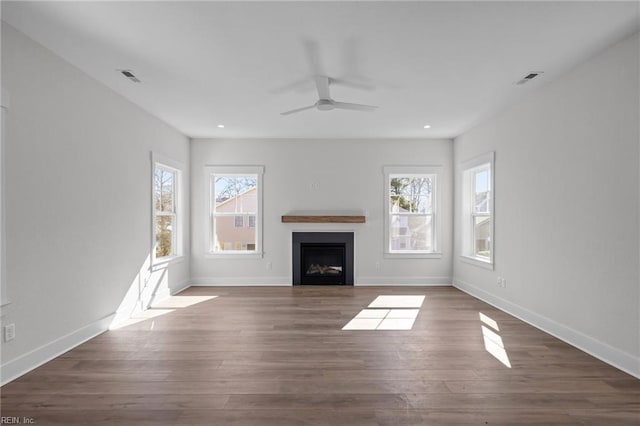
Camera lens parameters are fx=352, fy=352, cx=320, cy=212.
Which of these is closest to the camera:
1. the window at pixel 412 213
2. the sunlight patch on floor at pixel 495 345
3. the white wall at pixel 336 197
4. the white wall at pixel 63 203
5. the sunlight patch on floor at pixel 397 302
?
the white wall at pixel 63 203

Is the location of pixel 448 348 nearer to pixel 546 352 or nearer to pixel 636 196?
pixel 546 352

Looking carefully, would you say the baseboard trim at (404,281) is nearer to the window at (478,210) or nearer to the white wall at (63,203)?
the window at (478,210)

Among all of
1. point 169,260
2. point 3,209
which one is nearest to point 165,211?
point 169,260

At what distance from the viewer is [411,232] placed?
20.3ft

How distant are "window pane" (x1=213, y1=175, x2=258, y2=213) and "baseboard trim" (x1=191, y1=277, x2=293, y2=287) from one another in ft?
3.84

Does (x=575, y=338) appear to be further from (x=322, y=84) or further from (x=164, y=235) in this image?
(x=164, y=235)

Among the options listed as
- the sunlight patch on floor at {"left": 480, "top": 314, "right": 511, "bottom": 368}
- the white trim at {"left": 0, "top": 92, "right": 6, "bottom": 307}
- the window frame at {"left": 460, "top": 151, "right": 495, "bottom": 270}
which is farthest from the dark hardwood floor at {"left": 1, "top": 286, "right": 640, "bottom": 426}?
the window frame at {"left": 460, "top": 151, "right": 495, "bottom": 270}

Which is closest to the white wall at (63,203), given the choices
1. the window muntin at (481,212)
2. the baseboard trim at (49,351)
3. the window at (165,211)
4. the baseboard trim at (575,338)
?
the baseboard trim at (49,351)

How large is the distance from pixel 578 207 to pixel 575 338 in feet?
3.89

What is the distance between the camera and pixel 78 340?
322 cm

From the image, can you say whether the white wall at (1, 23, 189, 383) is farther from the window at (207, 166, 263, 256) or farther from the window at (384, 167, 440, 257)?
the window at (384, 167, 440, 257)

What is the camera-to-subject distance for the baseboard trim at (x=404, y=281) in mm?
6055

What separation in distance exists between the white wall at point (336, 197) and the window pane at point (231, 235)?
25cm

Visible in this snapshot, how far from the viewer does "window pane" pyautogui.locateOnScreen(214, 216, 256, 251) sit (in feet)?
20.2
